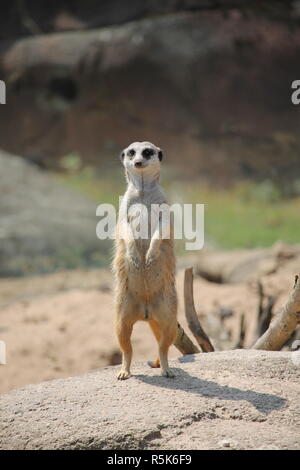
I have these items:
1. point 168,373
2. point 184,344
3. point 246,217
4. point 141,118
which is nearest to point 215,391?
point 168,373

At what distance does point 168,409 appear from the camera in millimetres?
3363

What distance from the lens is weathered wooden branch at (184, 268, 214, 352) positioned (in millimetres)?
5027

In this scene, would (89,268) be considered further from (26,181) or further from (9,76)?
(9,76)

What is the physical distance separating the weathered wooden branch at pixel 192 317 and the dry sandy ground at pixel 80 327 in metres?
0.69

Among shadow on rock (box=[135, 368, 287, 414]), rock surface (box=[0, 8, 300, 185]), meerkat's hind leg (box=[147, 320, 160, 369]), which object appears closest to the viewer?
shadow on rock (box=[135, 368, 287, 414])

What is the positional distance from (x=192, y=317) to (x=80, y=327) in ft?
7.59

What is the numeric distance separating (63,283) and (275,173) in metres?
4.95

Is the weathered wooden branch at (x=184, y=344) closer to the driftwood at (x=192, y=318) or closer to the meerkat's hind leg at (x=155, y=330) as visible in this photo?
the driftwood at (x=192, y=318)

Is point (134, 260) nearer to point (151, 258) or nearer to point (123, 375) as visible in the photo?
point (151, 258)

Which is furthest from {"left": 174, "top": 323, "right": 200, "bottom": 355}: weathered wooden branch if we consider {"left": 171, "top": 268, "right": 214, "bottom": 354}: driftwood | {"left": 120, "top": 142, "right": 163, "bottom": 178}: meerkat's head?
{"left": 120, "top": 142, "right": 163, "bottom": 178}: meerkat's head

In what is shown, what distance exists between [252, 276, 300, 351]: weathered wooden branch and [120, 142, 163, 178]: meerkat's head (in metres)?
1.17

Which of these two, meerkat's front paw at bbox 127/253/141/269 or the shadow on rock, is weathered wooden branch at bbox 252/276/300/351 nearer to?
the shadow on rock

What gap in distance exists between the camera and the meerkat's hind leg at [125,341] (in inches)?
152

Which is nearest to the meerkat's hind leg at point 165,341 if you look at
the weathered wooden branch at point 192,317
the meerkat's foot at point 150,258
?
the meerkat's foot at point 150,258
